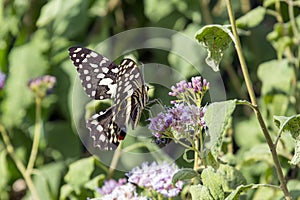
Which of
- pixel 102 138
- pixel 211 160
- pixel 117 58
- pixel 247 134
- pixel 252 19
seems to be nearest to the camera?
pixel 211 160

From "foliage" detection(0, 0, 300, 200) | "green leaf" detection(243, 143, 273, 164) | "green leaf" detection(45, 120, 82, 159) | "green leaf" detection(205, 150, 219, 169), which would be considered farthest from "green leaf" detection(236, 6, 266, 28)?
"green leaf" detection(45, 120, 82, 159)

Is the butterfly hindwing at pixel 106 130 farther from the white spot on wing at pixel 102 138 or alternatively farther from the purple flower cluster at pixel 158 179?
the purple flower cluster at pixel 158 179

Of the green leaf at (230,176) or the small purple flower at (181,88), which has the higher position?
the small purple flower at (181,88)

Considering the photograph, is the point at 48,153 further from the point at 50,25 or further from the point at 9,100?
the point at 50,25

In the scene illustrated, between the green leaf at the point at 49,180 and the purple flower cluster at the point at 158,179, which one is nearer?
the purple flower cluster at the point at 158,179

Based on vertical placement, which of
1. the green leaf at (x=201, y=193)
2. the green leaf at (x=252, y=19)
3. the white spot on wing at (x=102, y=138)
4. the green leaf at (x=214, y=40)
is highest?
the green leaf at (x=214, y=40)

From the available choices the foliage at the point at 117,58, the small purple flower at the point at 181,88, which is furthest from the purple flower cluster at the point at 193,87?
the foliage at the point at 117,58

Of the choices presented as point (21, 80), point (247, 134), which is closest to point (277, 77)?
point (247, 134)

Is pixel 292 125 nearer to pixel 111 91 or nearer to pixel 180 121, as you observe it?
pixel 180 121
